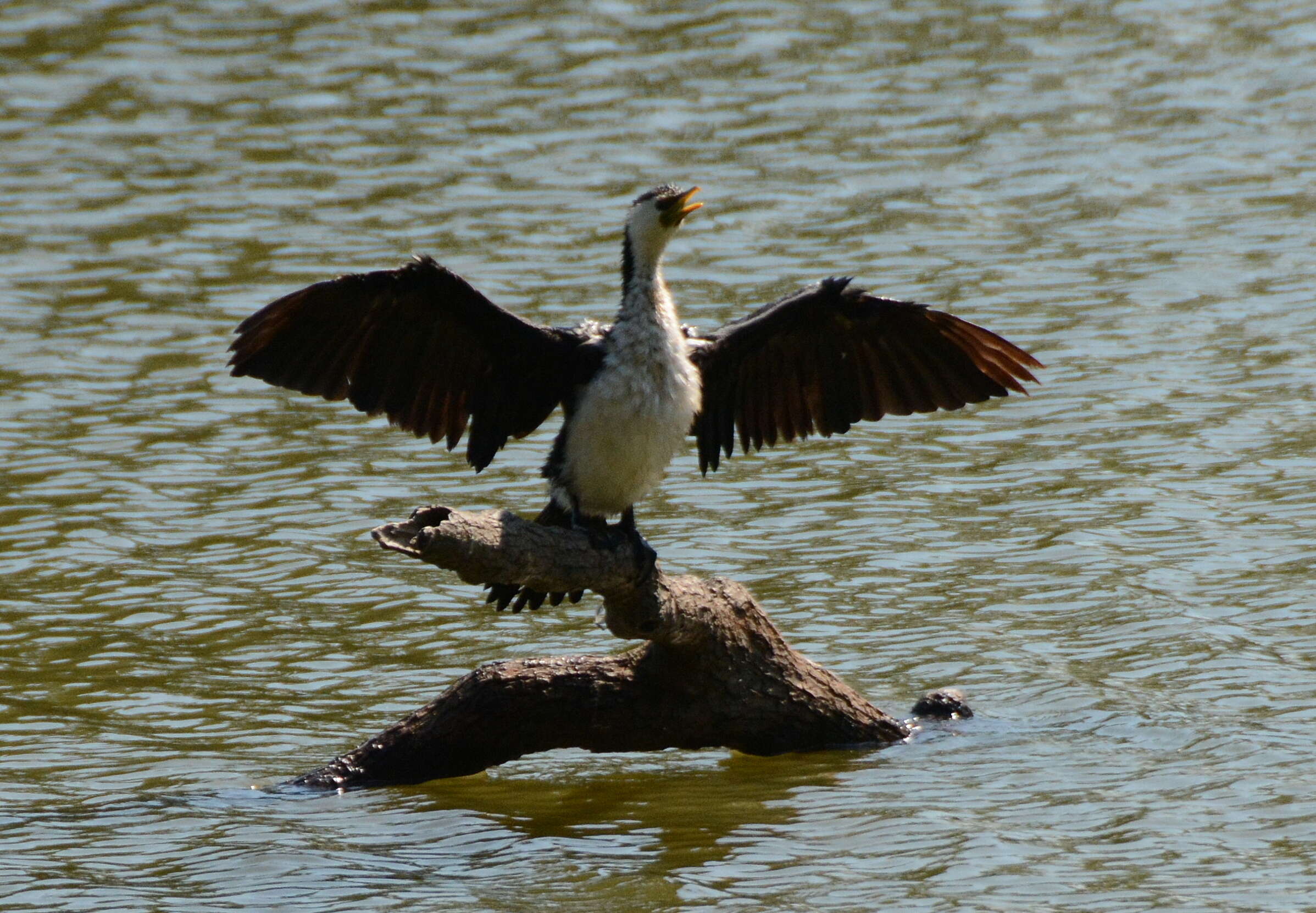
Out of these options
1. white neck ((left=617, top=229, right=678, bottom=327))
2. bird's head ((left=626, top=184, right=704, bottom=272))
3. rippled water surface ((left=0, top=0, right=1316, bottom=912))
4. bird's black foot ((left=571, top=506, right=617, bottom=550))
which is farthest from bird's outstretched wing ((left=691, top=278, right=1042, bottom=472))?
rippled water surface ((left=0, top=0, right=1316, bottom=912))

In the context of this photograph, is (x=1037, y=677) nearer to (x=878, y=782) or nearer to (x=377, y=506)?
(x=878, y=782)

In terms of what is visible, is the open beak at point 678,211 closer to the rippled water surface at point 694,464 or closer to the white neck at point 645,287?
the white neck at point 645,287

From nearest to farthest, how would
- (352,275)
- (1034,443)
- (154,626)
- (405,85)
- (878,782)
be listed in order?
(352,275)
(878,782)
(154,626)
(1034,443)
(405,85)

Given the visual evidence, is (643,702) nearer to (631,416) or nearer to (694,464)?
(631,416)

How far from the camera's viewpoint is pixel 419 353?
318 inches

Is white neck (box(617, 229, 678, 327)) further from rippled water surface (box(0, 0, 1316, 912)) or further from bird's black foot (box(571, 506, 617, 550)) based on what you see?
rippled water surface (box(0, 0, 1316, 912))

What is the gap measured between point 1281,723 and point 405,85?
12890 millimetres

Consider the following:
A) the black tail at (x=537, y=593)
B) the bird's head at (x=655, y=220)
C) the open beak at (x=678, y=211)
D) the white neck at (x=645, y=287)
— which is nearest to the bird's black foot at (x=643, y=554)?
the black tail at (x=537, y=593)

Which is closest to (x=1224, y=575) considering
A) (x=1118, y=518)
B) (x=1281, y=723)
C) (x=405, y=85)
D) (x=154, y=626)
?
(x=1118, y=518)

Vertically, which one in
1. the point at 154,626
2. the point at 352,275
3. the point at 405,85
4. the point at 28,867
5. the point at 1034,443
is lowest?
the point at 28,867

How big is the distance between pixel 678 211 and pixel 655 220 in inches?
4.9

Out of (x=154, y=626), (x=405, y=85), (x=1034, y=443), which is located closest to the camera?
(x=154, y=626)

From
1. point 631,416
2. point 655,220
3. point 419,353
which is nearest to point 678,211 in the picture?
point 655,220

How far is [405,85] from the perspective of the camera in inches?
778
